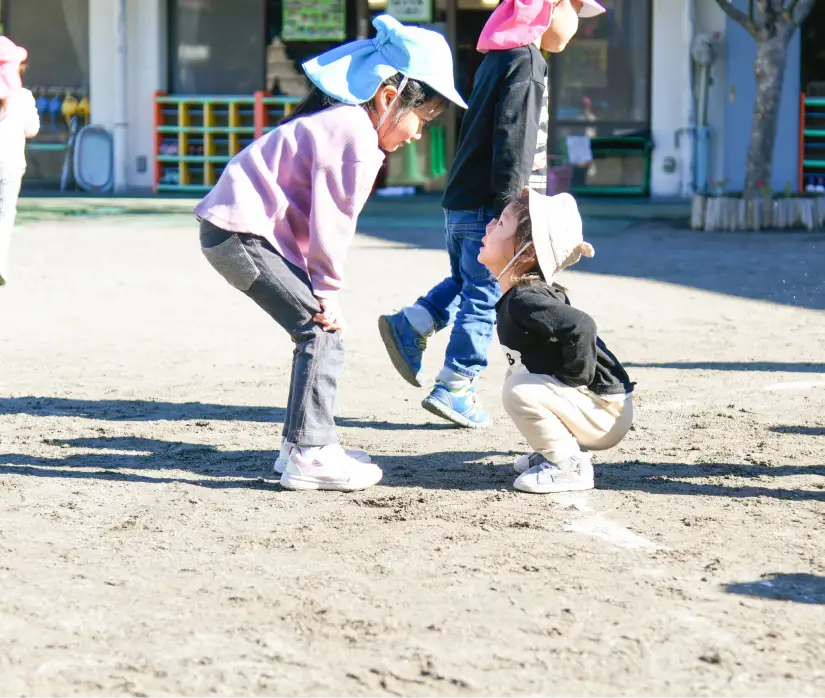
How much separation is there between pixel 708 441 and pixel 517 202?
4.43ft

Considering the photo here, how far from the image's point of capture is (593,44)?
1773 centimetres

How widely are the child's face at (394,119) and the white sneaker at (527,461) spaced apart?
1156 millimetres

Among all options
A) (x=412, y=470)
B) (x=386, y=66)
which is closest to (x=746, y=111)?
(x=412, y=470)

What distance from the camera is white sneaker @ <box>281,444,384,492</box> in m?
4.73

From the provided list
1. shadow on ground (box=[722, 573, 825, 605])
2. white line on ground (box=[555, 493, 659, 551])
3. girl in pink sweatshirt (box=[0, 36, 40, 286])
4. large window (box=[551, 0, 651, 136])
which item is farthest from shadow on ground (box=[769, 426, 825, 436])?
large window (box=[551, 0, 651, 136])

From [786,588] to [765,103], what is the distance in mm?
11264

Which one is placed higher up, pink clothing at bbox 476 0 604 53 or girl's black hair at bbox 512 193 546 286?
pink clothing at bbox 476 0 604 53

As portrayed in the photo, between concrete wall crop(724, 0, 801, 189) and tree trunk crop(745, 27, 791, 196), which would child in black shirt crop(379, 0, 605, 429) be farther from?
concrete wall crop(724, 0, 801, 189)

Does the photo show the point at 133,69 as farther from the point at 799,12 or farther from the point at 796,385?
the point at 796,385

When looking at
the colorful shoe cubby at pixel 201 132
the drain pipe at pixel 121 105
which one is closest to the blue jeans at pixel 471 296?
the colorful shoe cubby at pixel 201 132

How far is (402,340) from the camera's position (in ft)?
19.1

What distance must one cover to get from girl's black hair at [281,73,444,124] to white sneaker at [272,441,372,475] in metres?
1.08

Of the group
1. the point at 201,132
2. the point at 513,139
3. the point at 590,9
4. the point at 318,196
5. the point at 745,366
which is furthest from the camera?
the point at 201,132

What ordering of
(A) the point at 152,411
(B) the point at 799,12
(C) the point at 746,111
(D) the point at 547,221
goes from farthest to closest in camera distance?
(C) the point at 746,111, (B) the point at 799,12, (A) the point at 152,411, (D) the point at 547,221
